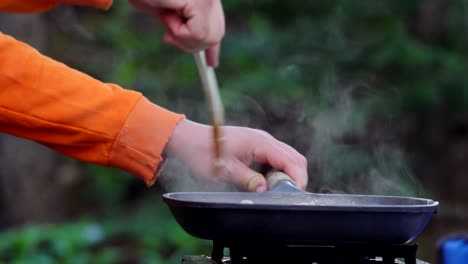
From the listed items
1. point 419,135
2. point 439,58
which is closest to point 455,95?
point 439,58

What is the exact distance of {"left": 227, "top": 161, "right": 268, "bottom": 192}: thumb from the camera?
2.26 meters

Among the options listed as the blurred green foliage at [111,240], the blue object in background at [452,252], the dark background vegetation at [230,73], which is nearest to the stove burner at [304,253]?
the blue object in background at [452,252]

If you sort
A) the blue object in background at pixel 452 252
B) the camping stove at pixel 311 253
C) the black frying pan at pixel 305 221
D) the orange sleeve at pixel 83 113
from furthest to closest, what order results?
1. the orange sleeve at pixel 83 113
2. the camping stove at pixel 311 253
3. the black frying pan at pixel 305 221
4. the blue object in background at pixel 452 252

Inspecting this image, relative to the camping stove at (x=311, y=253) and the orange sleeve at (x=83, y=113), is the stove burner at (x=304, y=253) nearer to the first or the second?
→ the camping stove at (x=311, y=253)

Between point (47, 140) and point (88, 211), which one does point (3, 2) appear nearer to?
point (47, 140)

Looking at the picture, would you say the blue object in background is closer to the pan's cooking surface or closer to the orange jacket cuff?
the pan's cooking surface

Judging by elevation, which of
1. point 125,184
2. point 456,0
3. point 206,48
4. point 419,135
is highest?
point 456,0

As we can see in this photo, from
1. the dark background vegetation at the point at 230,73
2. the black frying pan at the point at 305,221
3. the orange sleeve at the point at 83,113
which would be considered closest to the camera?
the black frying pan at the point at 305,221

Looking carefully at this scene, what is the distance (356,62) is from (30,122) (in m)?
4.26

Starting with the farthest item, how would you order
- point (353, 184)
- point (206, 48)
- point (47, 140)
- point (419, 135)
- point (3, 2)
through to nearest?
point (419, 135), point (353, 184), point (47, 140), point (3, 2), point (206, 48)

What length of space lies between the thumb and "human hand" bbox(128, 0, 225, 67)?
0.35 meters

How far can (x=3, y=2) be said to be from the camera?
2.26m

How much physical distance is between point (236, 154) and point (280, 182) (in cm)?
19

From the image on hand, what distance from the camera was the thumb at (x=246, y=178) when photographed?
226 cm
